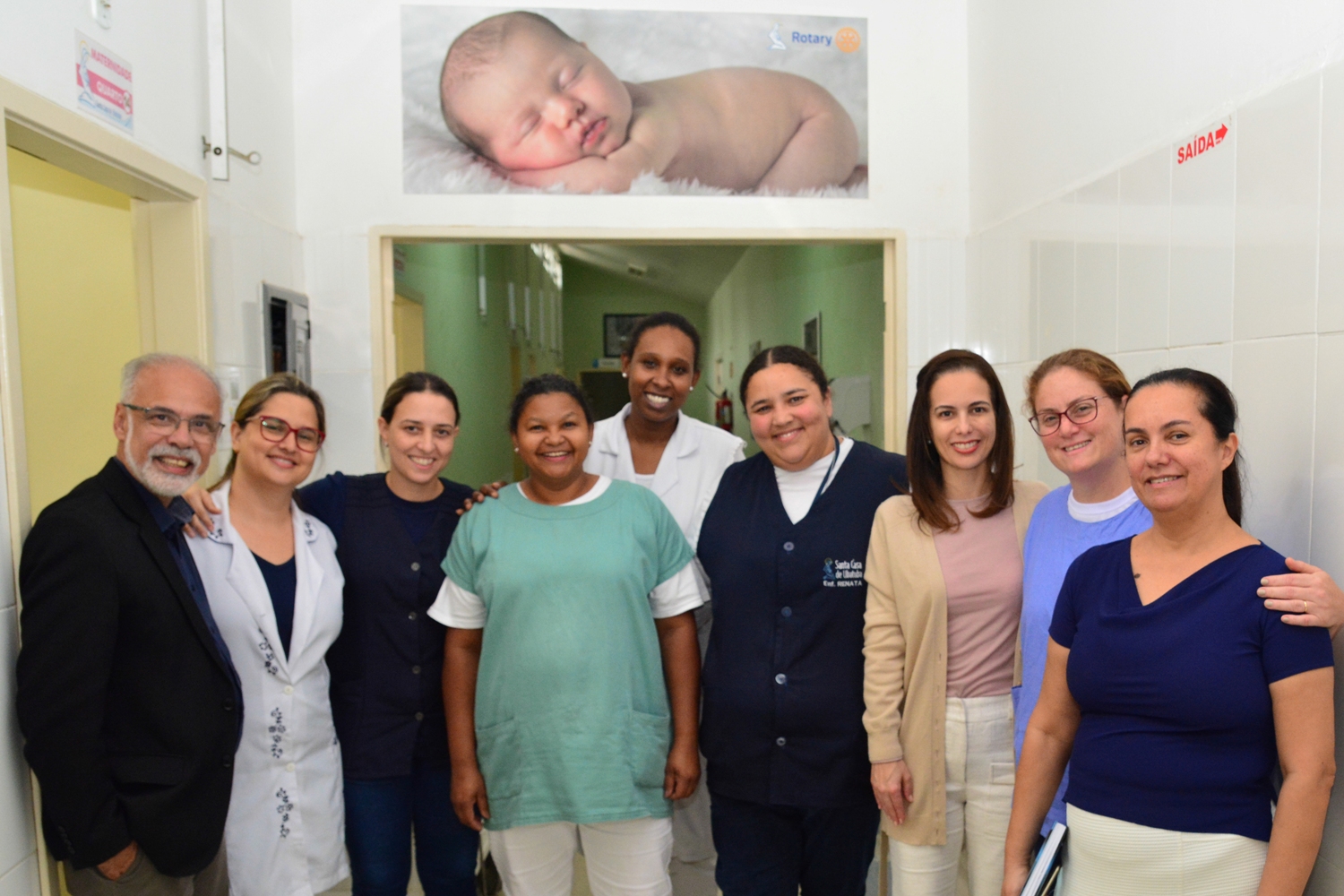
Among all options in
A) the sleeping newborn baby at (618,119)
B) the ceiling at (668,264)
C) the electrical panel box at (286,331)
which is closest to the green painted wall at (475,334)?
the electrical panel box at (286,331)

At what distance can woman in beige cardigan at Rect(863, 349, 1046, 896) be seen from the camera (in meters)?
1.76

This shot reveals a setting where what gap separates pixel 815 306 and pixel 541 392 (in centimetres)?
404

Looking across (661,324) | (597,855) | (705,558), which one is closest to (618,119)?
(661,324)

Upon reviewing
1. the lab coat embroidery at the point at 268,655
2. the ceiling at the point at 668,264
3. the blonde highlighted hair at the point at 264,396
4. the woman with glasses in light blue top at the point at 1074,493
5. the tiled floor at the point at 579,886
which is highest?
the ceiling at the point at 668,264

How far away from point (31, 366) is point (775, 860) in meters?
2.73

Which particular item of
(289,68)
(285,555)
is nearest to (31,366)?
(289,68)

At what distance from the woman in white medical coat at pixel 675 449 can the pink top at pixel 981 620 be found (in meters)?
0.79

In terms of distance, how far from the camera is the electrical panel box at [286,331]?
307cm

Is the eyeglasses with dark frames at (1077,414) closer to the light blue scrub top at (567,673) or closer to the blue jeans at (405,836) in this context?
the light blue scrub top at (567,673)

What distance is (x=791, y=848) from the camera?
6.53 ft

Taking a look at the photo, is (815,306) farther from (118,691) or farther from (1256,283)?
(118,691)

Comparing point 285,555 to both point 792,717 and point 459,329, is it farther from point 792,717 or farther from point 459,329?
point 459,329

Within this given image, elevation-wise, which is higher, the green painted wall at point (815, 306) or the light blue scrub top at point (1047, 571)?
the green painted wall at point (815, 306)

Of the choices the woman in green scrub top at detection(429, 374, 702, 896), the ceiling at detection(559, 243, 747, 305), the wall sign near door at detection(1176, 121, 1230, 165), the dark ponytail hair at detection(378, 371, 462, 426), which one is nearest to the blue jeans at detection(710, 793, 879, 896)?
the woman in green scrub top at detection(429, 374, 702, 896)
